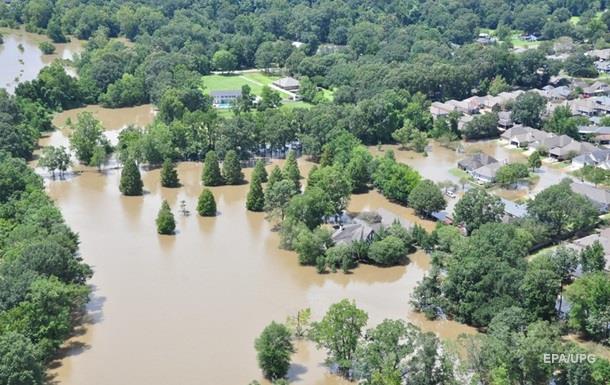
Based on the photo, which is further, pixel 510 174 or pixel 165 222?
pixel 510 174

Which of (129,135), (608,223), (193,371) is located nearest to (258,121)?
(129,135)

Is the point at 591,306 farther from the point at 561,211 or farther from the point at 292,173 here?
the point at 292,173

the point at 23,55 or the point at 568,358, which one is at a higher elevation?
the point at 23,55

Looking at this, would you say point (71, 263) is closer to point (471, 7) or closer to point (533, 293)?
point (533, 293)

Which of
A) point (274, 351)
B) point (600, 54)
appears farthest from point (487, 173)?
point (600, 54)

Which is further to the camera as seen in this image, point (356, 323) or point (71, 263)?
point (71, 263)

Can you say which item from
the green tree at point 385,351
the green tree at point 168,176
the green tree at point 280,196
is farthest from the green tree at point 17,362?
the green tree at point 168,176

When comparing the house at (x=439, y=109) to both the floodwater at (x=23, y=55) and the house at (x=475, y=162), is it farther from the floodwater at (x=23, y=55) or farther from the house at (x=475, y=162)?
the floodwater at (x=23, y=55)
